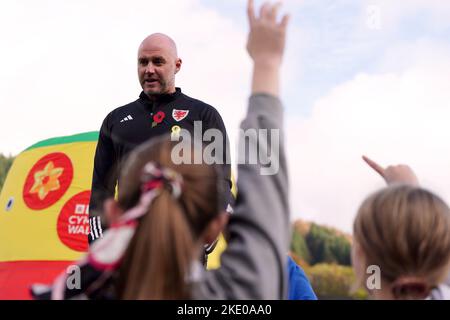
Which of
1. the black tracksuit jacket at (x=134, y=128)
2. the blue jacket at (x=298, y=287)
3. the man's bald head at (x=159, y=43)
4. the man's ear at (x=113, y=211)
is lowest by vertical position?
the man's ear at (x=113, y=211)

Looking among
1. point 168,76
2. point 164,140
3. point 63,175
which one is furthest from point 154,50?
point 63,175

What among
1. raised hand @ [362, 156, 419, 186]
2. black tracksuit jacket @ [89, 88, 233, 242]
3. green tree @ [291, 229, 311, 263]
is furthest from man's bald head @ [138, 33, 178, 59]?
green tree @ [291, 229, 311, 263]

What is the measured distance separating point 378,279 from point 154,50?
2.92 metres

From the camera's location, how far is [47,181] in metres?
8.08

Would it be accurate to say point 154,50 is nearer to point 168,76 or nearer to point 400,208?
point 168,76

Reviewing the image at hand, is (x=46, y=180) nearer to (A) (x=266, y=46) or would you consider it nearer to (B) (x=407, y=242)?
(A) (x=266, y=46)

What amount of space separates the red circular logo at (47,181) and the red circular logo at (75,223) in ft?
0.76

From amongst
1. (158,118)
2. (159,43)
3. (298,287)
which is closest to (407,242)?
(298,287)

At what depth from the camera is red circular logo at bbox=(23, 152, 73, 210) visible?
7.89 m

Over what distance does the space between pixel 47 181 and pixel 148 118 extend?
4.40 m

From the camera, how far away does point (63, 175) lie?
7988mm

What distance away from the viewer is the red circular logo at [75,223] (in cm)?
756

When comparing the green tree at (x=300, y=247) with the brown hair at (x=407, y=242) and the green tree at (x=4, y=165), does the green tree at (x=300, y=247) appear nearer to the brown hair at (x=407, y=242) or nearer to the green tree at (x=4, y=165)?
the green tree at (x=4, y=165)

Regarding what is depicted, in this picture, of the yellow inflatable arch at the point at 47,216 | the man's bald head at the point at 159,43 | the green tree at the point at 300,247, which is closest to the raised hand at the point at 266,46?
the man's bald head at the point at 159,43
